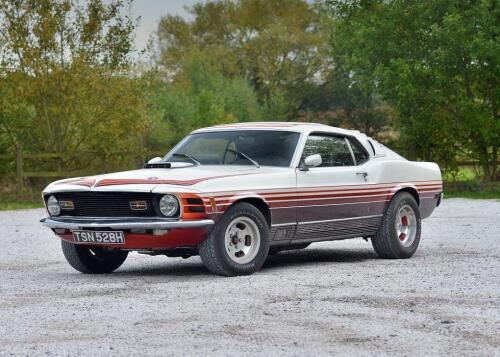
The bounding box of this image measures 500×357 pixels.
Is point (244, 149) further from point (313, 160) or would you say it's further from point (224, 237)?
point (224, 237)

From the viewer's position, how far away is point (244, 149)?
1128 centimetres

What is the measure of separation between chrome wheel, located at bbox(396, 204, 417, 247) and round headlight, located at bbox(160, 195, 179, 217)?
3362 millimetres

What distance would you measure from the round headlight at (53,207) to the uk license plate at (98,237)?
18.6 inches

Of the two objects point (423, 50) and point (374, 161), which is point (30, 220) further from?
point (423, 50)

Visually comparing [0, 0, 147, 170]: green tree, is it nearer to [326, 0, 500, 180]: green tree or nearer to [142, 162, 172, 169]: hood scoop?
[326, 0, 500, 180]: green tree

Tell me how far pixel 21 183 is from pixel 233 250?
1933cm

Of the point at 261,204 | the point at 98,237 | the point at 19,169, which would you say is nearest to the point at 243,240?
the point at 261,204

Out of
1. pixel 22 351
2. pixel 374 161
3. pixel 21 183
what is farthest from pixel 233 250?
pixel 21 183

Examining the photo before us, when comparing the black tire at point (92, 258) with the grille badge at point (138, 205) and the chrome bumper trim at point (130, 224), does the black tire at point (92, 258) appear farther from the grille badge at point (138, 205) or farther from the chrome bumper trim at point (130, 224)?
the grille badge at point (138, 205)

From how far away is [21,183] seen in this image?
2873 cm

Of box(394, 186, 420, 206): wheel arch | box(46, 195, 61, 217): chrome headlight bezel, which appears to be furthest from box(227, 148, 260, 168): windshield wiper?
box(394, 186, 420, 206): wheel arch

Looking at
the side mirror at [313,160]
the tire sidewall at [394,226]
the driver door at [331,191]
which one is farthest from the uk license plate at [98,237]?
the tire sidewall at [394,226]

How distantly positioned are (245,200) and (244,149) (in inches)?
38.7

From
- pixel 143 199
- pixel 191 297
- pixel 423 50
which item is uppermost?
pixel 423 50
